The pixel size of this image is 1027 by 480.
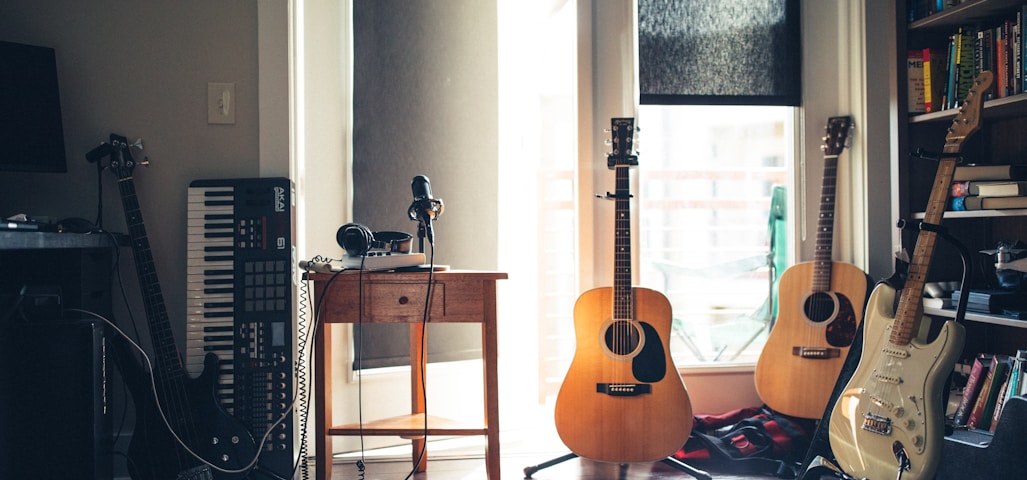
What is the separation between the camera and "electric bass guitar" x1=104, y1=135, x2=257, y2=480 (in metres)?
2.13

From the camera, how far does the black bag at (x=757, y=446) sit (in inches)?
94.7

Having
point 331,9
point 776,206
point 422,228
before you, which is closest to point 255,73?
point 331,9

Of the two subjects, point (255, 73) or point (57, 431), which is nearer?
point (57, 431)

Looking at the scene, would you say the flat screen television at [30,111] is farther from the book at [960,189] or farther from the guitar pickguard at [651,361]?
the book at [960,189]

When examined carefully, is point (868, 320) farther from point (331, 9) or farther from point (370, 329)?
point (331, 9)

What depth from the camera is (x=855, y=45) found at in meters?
2.75

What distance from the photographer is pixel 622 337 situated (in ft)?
7.63

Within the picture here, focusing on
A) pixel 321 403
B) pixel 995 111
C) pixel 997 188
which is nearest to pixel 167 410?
pixel 321 403

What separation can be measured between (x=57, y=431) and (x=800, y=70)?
2.92m

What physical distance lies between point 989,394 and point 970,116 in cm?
86

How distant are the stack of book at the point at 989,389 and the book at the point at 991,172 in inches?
21.0

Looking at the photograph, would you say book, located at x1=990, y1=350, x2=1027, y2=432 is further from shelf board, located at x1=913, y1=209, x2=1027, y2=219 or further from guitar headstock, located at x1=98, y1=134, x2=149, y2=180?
guitar headstock, located at x1=98, y1=134, x2=149, y2=180

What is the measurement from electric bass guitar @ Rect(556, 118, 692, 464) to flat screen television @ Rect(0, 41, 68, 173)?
177 centimetres

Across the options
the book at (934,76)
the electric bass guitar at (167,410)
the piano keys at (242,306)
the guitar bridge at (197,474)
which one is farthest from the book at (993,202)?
the guitar bridge at (197,474)
